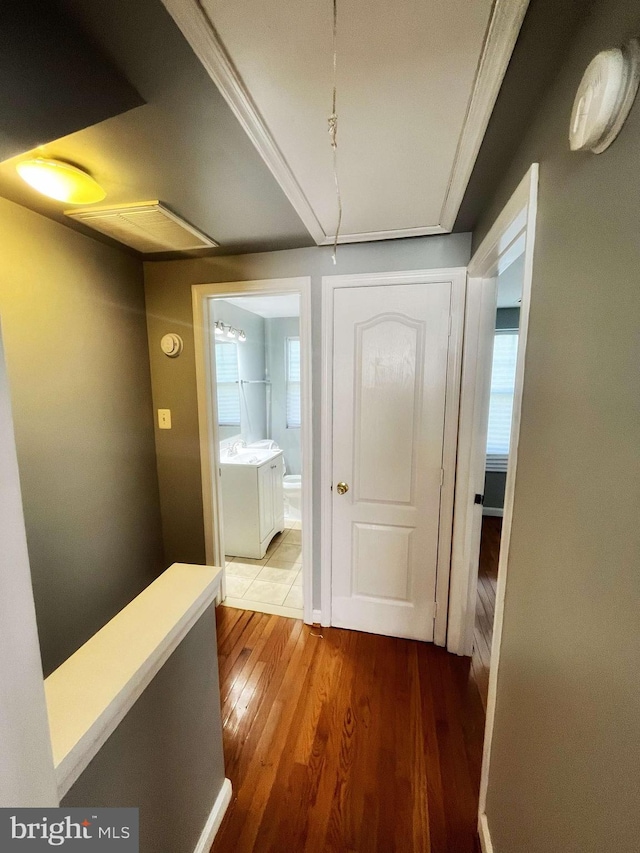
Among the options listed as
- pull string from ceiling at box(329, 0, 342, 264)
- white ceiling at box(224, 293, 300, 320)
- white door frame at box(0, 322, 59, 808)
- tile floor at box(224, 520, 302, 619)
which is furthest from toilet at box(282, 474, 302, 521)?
white door frame at box(0, 322, 59, 808)

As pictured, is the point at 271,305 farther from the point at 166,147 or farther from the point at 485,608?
the point at 485,608

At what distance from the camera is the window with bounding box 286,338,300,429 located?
4.22 m

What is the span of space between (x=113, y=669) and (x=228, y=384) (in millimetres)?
3016

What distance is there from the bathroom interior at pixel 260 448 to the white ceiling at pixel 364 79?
37.6 inches

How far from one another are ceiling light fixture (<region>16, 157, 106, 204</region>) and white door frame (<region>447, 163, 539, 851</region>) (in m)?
1.39

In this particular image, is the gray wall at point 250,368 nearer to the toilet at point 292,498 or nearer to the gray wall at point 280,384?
the gray wall at point 280,384

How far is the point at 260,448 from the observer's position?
141 inches

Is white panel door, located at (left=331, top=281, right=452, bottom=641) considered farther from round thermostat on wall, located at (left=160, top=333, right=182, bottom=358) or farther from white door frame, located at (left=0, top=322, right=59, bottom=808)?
white door frame, located at (left=0, top=322, right=59, bottom=808)

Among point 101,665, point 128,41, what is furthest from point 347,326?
point 101,665

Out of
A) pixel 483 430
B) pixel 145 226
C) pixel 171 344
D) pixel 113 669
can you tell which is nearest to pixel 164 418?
pixel 171 344

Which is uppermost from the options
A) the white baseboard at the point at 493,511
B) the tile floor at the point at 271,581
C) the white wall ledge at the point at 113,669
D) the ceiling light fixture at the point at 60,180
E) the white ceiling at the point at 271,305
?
the white ceiling at the point at 271,305

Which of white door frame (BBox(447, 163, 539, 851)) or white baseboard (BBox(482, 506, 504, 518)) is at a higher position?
white door frame (BBox(447, 163, 539, 851))

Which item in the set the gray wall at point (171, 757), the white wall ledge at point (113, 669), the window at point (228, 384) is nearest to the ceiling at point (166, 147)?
the white wall ledge at point (113, 669)

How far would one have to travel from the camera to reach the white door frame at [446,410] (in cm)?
168
